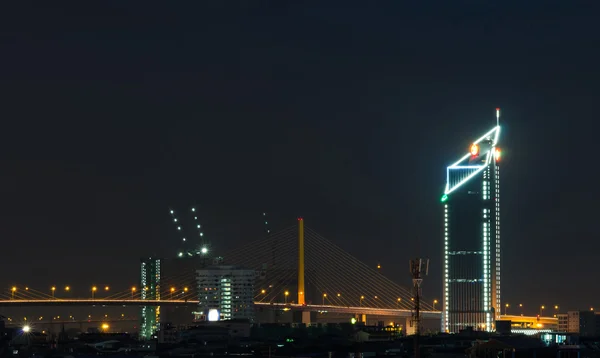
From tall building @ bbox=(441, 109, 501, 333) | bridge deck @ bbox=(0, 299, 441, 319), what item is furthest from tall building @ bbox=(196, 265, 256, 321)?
tall building @ bbox=(441, 109, 501, 333)

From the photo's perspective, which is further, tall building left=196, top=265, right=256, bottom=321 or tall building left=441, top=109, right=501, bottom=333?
tall building left=441, top=109, right=501, bottom=333

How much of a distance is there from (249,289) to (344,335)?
1774 inches

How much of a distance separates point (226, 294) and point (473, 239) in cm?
4201

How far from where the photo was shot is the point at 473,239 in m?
189

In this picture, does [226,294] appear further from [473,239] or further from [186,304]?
[473,239]

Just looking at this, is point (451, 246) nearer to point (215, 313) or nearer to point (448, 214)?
point (448, 214)

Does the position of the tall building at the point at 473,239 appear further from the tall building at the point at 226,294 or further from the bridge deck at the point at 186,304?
the tall building at the point at 226,294

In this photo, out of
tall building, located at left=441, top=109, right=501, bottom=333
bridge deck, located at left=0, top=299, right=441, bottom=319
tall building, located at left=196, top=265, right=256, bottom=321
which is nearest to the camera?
bridge deck, located at left=0, top=299, right=441, bottom=319

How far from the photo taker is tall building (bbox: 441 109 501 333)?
18112 centimetres

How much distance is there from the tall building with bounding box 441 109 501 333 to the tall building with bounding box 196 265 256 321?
2896 centimetres

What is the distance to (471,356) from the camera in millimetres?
72125

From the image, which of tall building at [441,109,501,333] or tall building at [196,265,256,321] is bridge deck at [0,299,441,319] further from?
tall building at [441,109,501,333]

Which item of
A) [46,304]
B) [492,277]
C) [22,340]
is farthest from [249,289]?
[22,340]

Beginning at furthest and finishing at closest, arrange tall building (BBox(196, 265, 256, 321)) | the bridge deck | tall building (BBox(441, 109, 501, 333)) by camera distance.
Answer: tall building (BBox(441, 109, 501, 333)), tall building (BBox(196, 265, 256, 321)), the bridge deck
